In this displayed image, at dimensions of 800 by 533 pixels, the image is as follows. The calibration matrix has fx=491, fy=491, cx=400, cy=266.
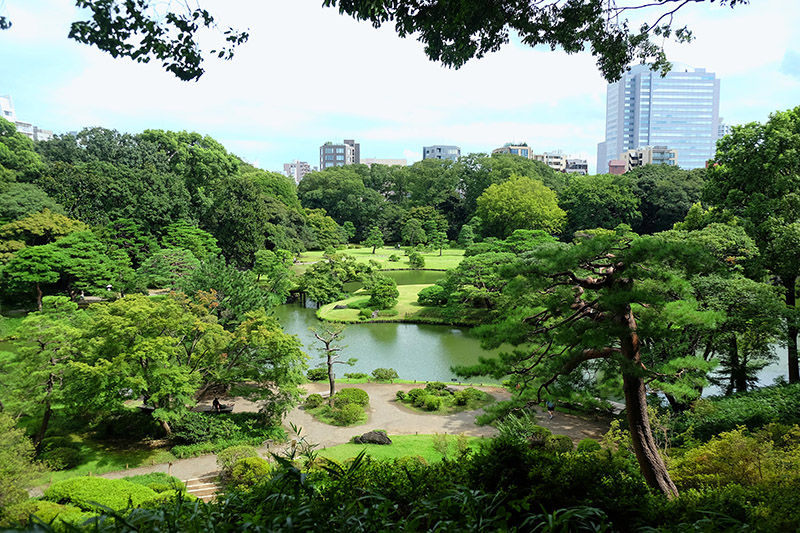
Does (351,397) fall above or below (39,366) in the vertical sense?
below

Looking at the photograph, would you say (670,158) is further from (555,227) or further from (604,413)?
→ (604,413)

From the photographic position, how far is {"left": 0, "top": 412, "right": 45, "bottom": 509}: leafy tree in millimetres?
6289

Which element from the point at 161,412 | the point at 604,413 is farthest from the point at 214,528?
the point at 604,413

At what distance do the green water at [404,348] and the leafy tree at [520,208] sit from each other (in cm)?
1625

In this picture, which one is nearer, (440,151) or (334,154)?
(334,154)

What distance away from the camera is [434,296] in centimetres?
2125

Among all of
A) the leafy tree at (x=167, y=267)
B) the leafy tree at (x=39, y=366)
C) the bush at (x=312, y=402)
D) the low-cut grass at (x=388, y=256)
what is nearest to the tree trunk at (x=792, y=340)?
the bush at (x=312, y=402)

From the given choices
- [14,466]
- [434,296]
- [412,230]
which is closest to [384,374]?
[434,296]

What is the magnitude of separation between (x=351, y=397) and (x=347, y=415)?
0.88m

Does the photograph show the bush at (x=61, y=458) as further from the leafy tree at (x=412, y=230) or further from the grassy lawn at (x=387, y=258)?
the leafy tree at (x=412, y=230)

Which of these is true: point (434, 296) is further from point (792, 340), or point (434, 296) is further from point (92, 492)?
point (92, 492)

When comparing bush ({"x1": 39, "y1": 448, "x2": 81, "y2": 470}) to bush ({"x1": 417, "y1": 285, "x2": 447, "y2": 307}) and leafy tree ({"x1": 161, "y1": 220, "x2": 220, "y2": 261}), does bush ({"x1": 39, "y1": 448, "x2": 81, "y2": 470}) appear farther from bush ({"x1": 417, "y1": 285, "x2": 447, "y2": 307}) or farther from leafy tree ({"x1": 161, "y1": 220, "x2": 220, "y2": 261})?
leafy tree ({"x1": 161, "y1": 220, "x2": 220, "y2": 261})

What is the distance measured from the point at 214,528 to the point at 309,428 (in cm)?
980

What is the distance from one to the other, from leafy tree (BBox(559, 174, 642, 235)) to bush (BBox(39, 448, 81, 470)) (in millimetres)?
32016
